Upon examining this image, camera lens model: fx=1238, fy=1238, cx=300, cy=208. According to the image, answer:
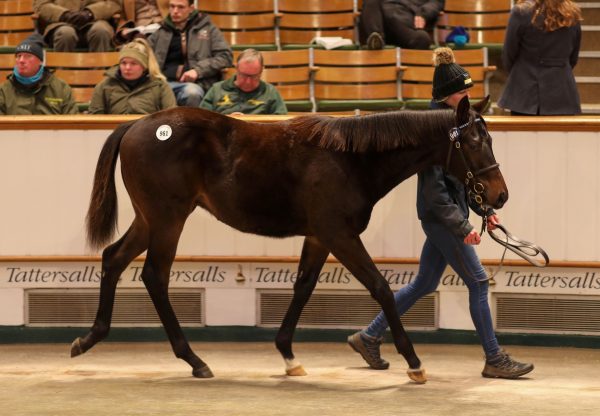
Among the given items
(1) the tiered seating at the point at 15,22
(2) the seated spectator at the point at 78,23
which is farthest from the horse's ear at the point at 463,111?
(1) the tiered seating at the point at 15,22

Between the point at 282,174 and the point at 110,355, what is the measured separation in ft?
6.15

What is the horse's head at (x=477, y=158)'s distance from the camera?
23.2 feet

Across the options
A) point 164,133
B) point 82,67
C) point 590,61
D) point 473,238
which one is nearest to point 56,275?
point 164,133

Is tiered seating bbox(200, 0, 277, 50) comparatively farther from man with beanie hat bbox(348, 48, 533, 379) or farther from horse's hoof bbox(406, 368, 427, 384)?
horse's hoof bbox(406, 368, 427, 384)

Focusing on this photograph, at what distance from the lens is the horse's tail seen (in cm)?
758

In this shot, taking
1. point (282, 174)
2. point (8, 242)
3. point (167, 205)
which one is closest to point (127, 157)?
point (167, 205)

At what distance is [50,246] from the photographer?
8.51 metres

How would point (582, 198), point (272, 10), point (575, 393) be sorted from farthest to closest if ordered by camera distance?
point (272, 10) < point (582, 198) < point (575, 393)

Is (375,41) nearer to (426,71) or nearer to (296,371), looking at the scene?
(426,71)

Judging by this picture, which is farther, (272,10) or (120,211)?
(272,10)

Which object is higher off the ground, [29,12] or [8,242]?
[29,12]

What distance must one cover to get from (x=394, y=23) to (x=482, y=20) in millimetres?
1218

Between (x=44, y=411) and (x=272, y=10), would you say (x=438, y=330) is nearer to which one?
(x=44, y=411)

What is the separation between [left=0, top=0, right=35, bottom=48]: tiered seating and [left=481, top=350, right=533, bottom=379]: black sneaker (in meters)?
7.07
